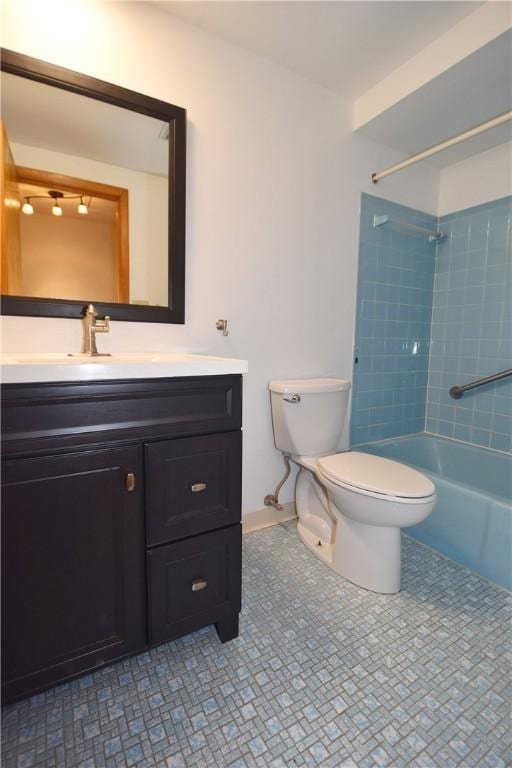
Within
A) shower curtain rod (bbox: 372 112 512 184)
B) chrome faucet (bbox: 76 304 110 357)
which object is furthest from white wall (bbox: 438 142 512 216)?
chrome faucet (bbox: 76 304 110 357)

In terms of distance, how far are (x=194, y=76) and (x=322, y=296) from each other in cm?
104

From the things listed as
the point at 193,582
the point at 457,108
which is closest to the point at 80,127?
the point at 193,582

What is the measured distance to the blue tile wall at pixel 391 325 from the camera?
200 centimetres

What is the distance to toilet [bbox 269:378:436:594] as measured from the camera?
126 cm

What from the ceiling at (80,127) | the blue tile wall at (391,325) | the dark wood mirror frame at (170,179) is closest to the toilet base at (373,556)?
the blue tile wall at (391,325)

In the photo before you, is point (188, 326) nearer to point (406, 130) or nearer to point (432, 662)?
point (432, 662)

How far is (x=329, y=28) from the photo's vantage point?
1.36m

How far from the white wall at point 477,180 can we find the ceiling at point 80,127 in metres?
1.82

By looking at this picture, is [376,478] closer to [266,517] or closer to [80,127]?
[266,517]

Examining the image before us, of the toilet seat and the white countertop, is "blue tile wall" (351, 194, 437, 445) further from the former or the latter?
the white countertop

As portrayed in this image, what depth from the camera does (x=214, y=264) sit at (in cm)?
151

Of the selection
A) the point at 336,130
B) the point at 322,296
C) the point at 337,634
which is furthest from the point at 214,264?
the point at 337,634

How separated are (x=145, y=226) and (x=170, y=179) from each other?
20cm

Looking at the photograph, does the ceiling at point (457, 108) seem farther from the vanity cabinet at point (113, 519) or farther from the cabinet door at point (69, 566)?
the cabinet door at point (69, 566)
